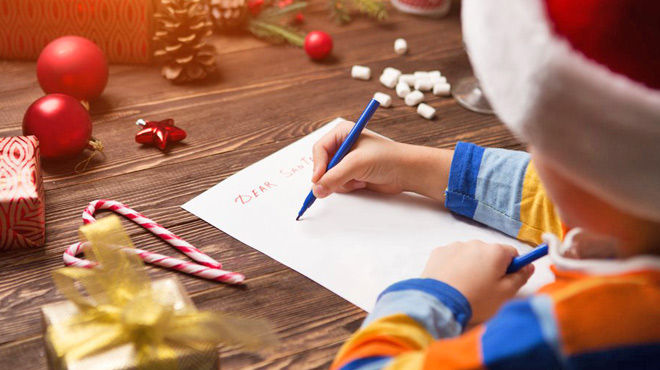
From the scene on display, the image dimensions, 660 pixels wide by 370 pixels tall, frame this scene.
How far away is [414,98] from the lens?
107cm

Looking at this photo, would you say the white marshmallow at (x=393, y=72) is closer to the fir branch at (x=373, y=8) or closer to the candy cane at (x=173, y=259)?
the fir branch at (x=373, y=8)

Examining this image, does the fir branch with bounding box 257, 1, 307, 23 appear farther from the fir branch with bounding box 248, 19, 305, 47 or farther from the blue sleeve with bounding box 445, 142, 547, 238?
the blue sleeve with bounding box 445, 142, 547, 238

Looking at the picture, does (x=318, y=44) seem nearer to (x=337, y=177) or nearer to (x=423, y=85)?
(x=423, y=85)

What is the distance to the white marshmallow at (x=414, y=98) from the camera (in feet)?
3.50

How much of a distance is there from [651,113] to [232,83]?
31.8 inches

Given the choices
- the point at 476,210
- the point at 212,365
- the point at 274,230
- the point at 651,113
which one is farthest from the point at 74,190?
the point at 651,113

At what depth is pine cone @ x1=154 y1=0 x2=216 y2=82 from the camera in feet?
3.61

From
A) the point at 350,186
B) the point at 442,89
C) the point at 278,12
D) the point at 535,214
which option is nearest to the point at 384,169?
the point at 350,186

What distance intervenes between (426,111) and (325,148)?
242 millimetres

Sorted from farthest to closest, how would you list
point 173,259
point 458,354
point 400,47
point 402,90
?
1. point 400,47
2. point 402,90
3. point 173,259
4. point 458,354

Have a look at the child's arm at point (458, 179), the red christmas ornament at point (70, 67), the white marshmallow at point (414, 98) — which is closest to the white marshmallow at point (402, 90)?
the white marshmallow at point (414, 98)

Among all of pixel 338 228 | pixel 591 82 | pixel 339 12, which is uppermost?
pixel 591 82

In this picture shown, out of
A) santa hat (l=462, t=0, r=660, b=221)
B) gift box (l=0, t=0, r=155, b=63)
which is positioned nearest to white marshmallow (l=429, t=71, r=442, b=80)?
gift box (l=0, t=0, r=155, b=63)

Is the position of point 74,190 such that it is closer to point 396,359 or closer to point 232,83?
point 232,83
